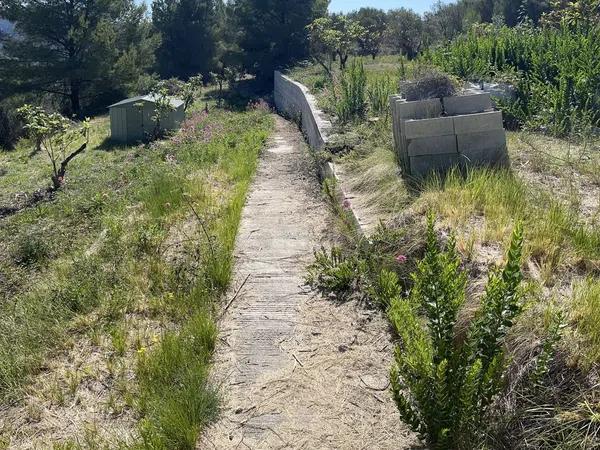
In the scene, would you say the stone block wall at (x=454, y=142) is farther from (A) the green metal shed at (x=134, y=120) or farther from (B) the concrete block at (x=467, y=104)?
(A) the green metal shed at (x=134, y=120)

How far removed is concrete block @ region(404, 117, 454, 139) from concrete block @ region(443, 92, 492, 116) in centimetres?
47

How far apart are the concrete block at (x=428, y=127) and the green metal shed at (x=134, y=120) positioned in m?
13.3

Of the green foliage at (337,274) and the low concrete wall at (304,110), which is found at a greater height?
the low concrete wall at (304,110)

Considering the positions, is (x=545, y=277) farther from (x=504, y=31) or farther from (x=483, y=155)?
(x=504, y=31)

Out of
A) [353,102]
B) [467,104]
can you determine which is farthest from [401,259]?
[353,102]

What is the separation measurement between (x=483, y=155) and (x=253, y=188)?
10.9ft

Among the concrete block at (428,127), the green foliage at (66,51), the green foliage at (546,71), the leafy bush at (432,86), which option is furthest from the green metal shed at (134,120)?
the concrete block at (428,127)

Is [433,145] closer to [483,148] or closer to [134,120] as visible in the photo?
[483,148]

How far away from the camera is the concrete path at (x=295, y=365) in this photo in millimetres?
2740

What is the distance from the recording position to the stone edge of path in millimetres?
5430

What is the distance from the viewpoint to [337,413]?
2.87 m

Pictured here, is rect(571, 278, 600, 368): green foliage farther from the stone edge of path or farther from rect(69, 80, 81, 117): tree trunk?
rect(69, 80, 81, 117): tree trunk

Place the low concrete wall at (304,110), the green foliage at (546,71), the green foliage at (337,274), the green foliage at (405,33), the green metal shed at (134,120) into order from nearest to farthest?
the green foliage at (337,274) → the green foliage at (546,71) → the low concrete wall at (304,110) → the green metal shed at (134,120) → the green foliage at (405,33)

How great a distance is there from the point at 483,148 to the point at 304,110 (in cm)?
877
